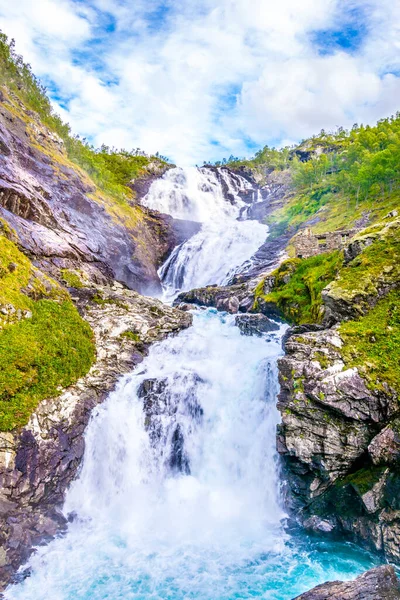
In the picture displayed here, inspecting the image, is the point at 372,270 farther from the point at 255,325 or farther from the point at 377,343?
the point at 255,325

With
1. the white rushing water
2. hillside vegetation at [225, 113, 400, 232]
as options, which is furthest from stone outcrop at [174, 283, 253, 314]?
hillside vegetation at [225, 113, 400, 232]

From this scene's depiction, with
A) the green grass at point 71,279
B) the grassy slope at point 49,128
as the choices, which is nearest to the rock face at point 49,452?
the green grass at point 71,279

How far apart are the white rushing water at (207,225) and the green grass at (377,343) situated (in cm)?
2268

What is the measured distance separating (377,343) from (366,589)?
8.63 metres

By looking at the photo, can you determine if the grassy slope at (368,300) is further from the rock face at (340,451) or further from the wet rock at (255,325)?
the wet rock at (255,325)

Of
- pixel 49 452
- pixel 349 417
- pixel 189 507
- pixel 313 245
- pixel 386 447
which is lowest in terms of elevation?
pixel 189 507

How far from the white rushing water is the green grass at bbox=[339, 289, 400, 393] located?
22.7m

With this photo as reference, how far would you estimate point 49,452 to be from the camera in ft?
44.0

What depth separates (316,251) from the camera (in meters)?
27.9

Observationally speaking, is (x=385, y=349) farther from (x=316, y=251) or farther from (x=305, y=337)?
(x=316, y=251)

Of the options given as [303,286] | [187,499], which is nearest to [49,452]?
[187,499]

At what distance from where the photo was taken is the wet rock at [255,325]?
76.2ft

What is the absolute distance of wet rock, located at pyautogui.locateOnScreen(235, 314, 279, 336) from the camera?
23231 millimetres

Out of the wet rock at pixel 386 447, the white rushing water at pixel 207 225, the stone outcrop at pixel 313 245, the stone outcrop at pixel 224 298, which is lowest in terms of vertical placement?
the wet rock at pixel 386 447
